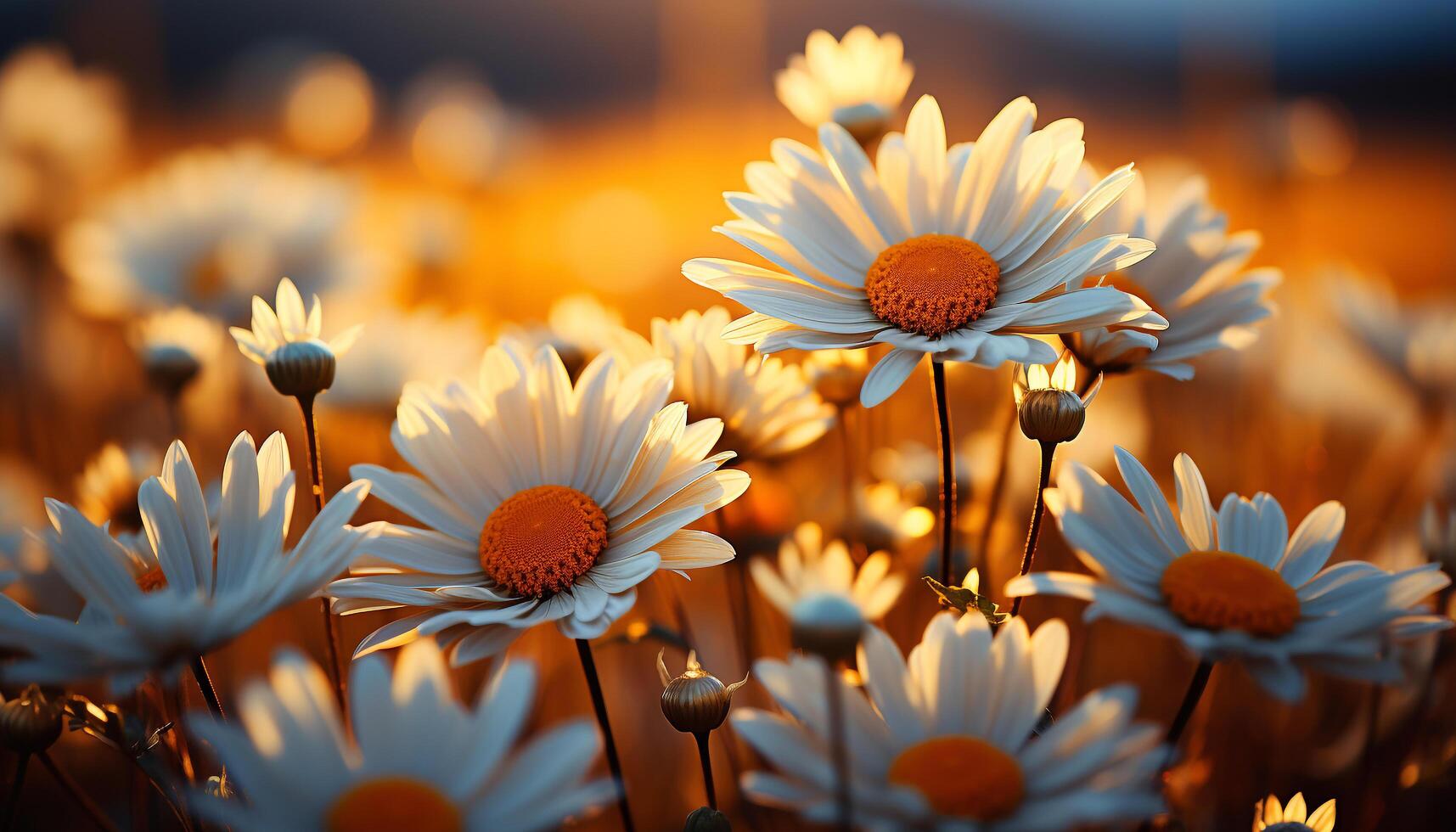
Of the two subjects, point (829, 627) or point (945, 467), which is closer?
point (829, 627)

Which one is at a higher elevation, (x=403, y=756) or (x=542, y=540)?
(x=542, y=540)

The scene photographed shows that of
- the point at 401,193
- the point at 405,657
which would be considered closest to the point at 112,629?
the point at 405,657

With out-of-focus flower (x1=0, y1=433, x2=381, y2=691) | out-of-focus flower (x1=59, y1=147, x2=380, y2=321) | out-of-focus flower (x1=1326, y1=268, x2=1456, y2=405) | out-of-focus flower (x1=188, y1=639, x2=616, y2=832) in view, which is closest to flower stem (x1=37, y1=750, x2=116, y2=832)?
out-of-focus flower (x1=0, y1=433, x2=381, y2=691)

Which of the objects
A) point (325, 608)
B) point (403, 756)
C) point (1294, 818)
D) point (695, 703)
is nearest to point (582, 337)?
point (325, 608)

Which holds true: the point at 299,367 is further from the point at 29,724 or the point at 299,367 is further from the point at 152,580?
the point at 29,724

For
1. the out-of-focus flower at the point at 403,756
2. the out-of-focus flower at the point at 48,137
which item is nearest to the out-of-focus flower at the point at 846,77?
the out-of-focus flower at the point at 403,756

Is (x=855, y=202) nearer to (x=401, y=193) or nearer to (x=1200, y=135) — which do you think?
(x=1200, y=135)

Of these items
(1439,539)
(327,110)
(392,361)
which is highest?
(327,110)
